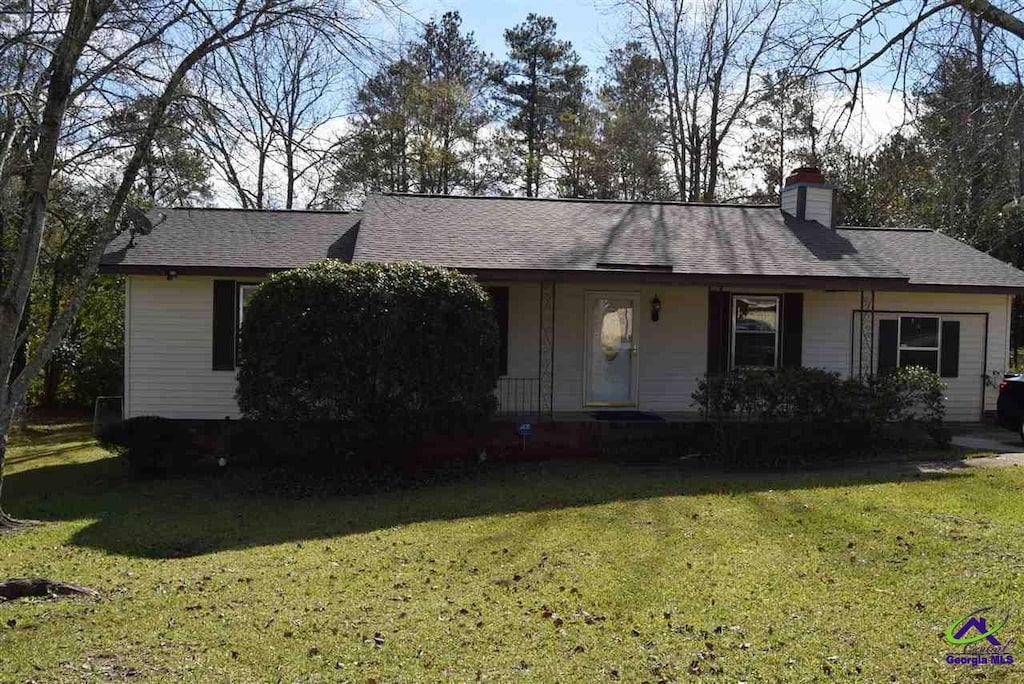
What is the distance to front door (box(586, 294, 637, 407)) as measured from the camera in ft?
45.5

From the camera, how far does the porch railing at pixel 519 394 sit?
13602 mm

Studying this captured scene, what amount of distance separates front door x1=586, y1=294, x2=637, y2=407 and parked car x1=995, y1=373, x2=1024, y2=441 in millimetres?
5763

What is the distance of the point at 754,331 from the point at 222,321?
862 centimetres

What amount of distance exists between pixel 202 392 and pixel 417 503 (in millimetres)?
5018

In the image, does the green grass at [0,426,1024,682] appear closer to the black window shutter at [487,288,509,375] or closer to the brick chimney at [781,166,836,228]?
the black window shutter at [487,288,509,375]

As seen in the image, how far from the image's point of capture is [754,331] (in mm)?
14195

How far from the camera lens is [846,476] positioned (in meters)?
10.6

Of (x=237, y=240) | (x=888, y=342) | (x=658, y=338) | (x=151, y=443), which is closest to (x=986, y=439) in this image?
(x=888, y=342)

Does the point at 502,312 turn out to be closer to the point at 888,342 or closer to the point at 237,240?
the point at 237,240

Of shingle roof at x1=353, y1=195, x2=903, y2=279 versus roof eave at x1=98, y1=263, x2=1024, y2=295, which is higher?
shingle roof at x1=353, y1=195, x2=903, y2=279

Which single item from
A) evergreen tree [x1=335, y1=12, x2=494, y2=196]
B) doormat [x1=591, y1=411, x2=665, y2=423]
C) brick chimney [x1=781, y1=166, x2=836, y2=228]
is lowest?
doormat [x1=591, y1=411, x2=665, y2=423]

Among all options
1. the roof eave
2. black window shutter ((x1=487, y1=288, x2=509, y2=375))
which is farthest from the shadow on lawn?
the roof eave

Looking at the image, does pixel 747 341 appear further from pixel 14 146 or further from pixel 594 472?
pixel 14 146

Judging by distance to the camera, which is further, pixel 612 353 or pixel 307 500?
pixel 612 353
